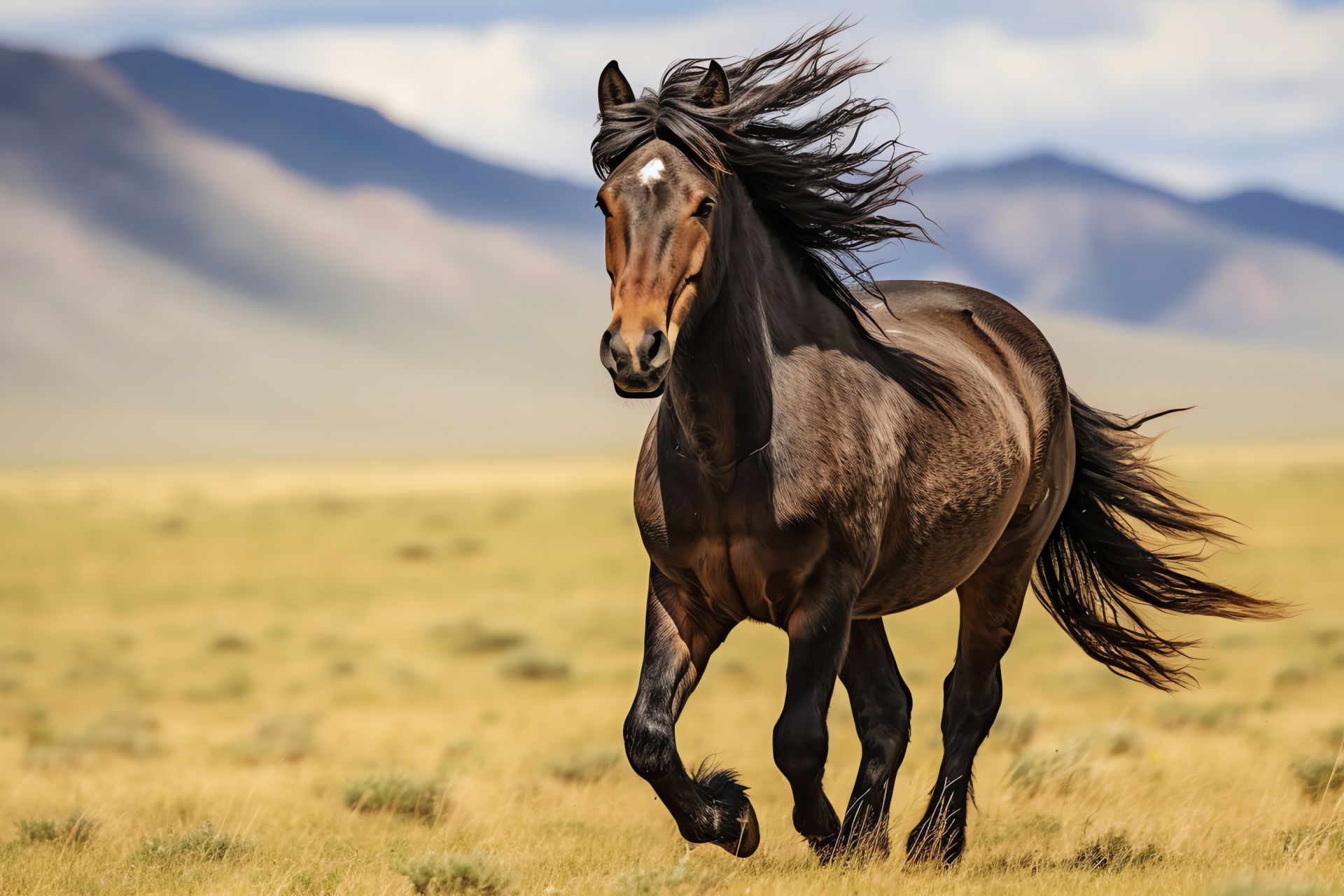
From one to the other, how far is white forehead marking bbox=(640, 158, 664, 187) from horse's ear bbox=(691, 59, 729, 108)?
51cm

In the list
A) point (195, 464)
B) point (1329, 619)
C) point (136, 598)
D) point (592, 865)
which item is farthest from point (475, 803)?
point (195, 464)

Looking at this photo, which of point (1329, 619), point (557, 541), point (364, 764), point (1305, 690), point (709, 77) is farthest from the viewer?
point (557, 541)

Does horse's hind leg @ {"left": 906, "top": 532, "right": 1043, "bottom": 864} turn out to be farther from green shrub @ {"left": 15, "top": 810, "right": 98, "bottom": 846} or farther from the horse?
green shrub @ {"left": 15, "top": 810, "right": 98, "bottom": 846}

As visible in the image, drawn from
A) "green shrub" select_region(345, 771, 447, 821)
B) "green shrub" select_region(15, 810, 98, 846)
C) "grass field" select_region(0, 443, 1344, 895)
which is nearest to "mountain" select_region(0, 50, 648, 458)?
"grass field" select_region(0, 443, 1344, 895)

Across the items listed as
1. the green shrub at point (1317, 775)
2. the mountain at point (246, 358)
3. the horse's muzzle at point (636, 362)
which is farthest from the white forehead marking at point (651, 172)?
the mountain at point (246, 358)

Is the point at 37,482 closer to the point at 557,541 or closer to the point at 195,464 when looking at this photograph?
the point at 195,464

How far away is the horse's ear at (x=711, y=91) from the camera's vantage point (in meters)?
5.22

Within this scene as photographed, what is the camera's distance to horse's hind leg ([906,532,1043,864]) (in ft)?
23.4

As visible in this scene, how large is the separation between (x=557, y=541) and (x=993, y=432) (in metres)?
31.5

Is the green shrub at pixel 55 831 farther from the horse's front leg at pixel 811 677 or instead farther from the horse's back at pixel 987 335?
the horse's back at pixel 987 335

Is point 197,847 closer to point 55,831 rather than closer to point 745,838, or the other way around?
point 55,831

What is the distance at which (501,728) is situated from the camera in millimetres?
15852

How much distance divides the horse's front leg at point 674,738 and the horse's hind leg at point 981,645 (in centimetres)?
174

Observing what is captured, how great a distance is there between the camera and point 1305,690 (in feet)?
54.4
